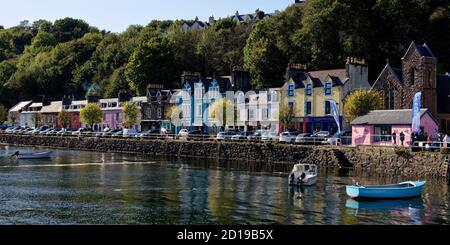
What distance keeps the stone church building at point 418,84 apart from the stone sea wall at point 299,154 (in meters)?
15.4

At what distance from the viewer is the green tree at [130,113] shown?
10838 centimetres

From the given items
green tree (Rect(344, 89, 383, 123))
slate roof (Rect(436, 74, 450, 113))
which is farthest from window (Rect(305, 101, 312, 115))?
slate roof (Rect(436, 74, 450, 113))

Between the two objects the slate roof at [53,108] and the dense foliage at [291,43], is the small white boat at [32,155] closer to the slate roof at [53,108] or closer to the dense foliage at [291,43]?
the dense foliage at [291,43]

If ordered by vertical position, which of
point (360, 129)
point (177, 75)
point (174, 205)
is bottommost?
point (174, 205)

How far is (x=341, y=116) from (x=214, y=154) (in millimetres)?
18369

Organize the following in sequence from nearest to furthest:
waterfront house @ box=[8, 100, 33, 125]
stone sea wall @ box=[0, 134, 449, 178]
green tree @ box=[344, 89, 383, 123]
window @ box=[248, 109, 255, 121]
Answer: stone sea wall @ box=[0, 134, 449, 178], green tree @ box=[344, 89, 383, 123], window @ box=[248, 109, 255, 121], waterfront house @ box=[8, 100, 33, 125]

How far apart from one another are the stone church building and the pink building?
396 inches

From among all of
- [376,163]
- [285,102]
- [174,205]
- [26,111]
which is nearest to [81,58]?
[26,111]

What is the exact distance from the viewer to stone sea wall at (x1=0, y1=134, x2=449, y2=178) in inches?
1970

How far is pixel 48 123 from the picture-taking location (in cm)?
13862

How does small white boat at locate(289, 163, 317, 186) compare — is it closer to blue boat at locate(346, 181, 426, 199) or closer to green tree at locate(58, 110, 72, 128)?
blue boat at locate(346, 181, 426, 199)

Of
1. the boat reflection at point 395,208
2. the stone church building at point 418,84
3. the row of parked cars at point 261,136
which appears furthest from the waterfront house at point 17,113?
the boat reflection at point 395,208
